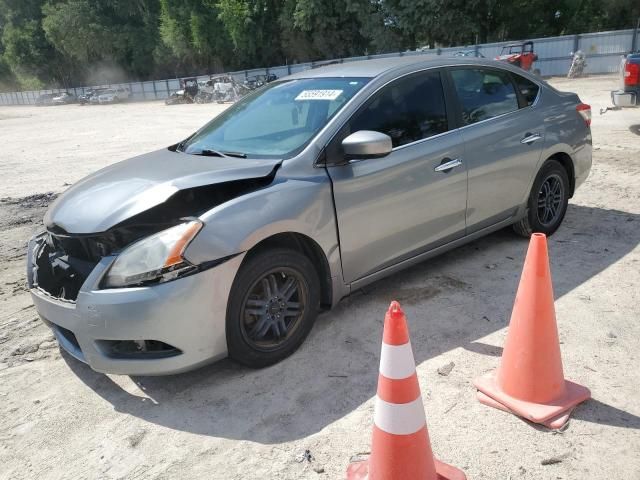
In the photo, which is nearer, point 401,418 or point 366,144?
point 401,418

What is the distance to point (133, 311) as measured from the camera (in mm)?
2701

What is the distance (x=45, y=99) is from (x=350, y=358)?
74.3 metres

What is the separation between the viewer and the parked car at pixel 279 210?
2799mm

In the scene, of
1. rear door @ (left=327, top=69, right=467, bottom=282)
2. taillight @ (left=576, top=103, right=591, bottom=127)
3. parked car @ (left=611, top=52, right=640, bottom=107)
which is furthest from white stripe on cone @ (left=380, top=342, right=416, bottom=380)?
parked car @ (left=611, top=52, right=640, bottom=107)

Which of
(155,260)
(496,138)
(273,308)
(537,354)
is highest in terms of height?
(496,138)

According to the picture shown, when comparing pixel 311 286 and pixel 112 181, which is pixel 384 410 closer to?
pixel 311 286

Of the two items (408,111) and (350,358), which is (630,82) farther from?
(350,358)

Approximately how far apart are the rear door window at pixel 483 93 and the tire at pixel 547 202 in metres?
0.72

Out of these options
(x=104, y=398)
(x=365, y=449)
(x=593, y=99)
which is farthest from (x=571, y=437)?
(x=593, y=99)

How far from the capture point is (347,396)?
289 centimetres

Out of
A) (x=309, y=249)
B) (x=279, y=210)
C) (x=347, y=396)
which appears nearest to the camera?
(x=347, y=396)

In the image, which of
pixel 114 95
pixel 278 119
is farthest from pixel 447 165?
pixel 114 95

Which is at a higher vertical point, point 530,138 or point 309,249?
point 530,138

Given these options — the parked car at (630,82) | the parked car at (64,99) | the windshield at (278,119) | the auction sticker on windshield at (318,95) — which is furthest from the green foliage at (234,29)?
the auction sticker on windshield at (318,95)
